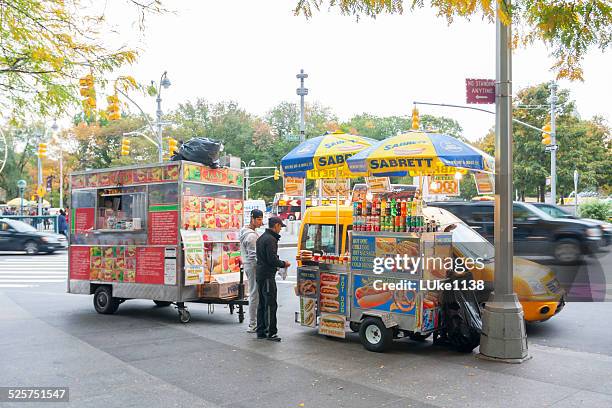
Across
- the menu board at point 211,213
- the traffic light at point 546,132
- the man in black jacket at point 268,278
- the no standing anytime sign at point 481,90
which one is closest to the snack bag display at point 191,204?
the menu board at point 211,213

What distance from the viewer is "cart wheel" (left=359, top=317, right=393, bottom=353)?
7.14 meters

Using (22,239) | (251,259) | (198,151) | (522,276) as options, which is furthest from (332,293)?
(22,239)

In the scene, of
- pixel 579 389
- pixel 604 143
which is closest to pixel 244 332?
pixel 579 389

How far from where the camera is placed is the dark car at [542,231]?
48.6 feet

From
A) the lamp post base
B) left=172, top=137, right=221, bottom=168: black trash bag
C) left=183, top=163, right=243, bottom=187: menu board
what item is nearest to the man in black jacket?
left=183, top=163, right=243, bottom=187: menu board

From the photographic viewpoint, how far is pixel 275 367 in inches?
253

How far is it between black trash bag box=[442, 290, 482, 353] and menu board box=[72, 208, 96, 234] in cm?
698

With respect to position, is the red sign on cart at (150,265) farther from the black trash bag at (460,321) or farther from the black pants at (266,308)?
the black trash bag at (460,321)

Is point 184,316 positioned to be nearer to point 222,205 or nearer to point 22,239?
point 222,205

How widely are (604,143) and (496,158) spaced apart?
138 ft

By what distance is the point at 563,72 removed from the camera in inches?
235

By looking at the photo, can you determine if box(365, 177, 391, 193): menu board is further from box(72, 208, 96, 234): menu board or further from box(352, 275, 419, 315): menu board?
box(72, 208, 96, 234): menu board

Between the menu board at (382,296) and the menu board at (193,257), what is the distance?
298 centimetres

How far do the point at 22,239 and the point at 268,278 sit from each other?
19.1 meters
